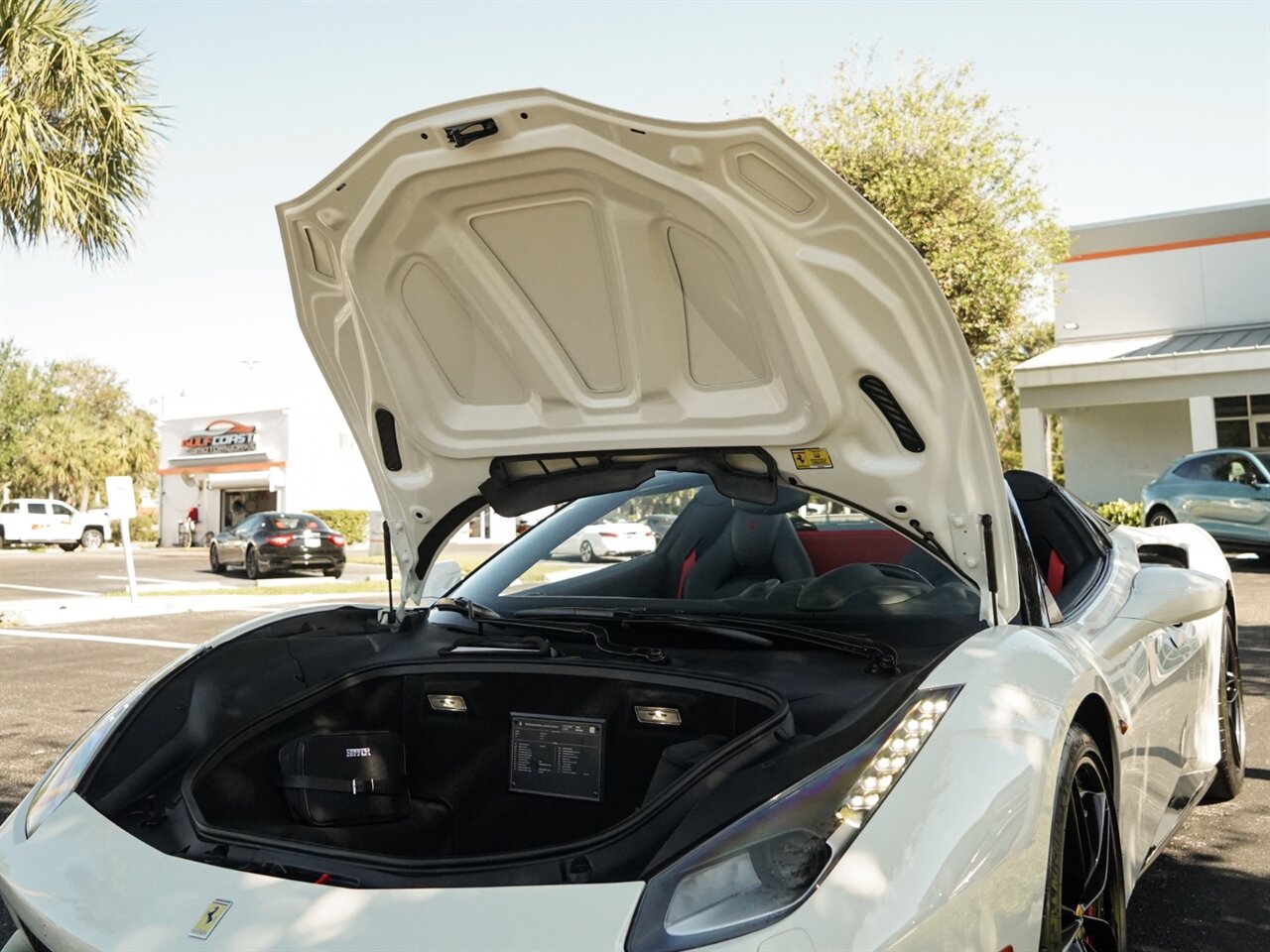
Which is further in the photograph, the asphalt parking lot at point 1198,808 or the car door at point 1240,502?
the car door at point 1240,502

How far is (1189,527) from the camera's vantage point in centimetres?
512

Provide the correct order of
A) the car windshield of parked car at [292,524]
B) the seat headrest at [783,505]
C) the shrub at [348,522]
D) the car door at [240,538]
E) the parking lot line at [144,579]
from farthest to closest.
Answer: the shrub at [348,522]
the car door at [240,538]
the car windshield of parked car at [292,524]
the parking lot line at [144,579]
the seat headrest at [783,505]

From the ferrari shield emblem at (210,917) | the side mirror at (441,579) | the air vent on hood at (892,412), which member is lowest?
the ferrari shield emblem at (210,917)

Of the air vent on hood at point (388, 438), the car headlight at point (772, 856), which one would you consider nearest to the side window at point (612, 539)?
the air vent on hood at point (388, 438)

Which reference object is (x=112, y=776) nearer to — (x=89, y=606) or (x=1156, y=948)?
(x=1156, y=948)

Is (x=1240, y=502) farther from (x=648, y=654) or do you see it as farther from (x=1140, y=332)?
(x=648, y=654)

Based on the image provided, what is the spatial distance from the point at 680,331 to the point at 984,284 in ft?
71.8

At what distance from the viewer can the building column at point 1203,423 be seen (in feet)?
72.6

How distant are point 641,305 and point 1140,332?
26949 millimetres

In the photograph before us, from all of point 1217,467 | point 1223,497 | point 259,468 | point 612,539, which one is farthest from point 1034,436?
point 259,468

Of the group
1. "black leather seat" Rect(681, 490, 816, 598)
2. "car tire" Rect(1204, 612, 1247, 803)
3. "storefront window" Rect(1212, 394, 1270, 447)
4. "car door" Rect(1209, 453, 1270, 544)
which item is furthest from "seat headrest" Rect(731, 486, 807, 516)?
"storefront window" Rect(1212, 394, 1270, 447)

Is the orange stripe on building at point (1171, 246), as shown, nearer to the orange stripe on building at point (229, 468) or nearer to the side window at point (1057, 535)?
the side window at point (1057, 535)

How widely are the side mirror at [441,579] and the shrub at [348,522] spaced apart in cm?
3639

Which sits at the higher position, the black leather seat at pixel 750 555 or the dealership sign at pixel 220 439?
the dealership sign at pixel 220 439
